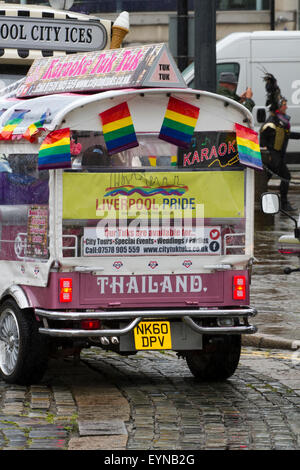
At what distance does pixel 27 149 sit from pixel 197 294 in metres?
1.61

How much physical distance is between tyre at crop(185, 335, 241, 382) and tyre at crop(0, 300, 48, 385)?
3.96 ft

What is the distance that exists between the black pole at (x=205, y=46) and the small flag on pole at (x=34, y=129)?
3.36 m

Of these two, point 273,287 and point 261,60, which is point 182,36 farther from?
point 261,60

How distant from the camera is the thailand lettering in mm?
9492

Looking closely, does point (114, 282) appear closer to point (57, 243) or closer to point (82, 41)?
point (57, 243)

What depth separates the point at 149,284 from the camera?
961cm

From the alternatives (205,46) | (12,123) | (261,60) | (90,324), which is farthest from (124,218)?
(261,60)

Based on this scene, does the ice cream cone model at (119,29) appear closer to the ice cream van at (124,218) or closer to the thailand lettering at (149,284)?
the ice cream van at (124,218)

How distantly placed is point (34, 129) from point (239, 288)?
1.89 meters

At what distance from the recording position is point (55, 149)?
30.3 feet

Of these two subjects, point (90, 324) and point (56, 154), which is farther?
point (90, 324)

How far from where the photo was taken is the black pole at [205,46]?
1258 cm

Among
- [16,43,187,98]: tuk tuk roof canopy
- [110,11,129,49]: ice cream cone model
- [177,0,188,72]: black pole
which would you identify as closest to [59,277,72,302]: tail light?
[16,43,187,98]: tuk tuk roof canopy
